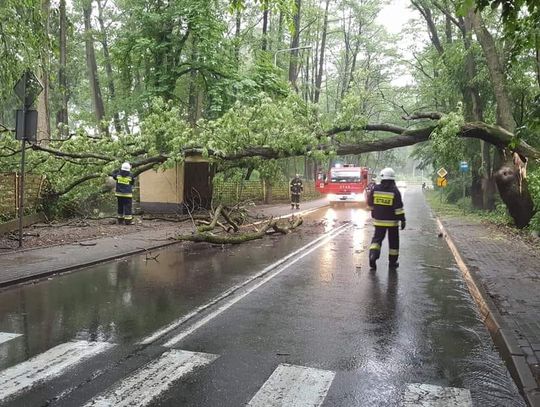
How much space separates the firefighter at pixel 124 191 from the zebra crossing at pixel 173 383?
37.9ft

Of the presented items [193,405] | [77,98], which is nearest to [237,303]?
[193,405]

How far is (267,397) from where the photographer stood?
13.1ft

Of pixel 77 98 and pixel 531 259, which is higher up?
pixel 77 98

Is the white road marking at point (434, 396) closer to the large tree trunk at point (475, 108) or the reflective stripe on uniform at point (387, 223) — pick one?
the reflective stripe on uniform at point (387, 223)

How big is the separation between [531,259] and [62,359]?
9.71m

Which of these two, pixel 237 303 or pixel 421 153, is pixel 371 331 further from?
pixel 421 153

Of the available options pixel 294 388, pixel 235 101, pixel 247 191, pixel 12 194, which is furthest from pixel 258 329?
pixel 247 191

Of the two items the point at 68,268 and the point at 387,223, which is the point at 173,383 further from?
the point at 387,223

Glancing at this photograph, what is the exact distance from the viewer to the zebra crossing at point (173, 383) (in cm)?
394

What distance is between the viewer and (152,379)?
4.30 m

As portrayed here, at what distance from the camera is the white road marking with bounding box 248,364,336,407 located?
3902 mm

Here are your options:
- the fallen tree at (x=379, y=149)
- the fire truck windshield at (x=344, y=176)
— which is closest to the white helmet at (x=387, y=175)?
the fallen tree at (x=379, y=149)

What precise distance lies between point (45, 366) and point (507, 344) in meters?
4.66

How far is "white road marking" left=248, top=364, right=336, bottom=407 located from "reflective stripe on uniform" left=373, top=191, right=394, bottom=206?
578 centimetres
